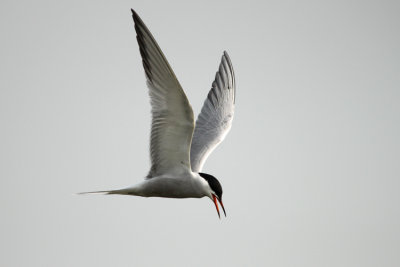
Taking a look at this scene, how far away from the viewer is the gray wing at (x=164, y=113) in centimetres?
530

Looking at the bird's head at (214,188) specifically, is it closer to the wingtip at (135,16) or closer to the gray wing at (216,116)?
the gray wing at (216,116)

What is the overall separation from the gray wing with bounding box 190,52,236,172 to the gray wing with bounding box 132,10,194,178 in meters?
1.17

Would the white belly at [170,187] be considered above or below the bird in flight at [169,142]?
below

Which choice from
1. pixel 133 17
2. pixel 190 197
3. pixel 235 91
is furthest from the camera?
pixel 235 91

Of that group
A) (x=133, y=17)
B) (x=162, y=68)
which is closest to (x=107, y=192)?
(x=162, y=68)

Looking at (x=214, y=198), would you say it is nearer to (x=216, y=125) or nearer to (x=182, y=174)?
(x=182, y=174)

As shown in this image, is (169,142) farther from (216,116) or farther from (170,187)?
(216,116)

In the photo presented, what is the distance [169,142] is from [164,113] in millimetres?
442

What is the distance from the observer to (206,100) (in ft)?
29.4

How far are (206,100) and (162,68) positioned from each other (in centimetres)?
359

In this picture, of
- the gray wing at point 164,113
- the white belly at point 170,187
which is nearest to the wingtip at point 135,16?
the gray wing at point 164,113

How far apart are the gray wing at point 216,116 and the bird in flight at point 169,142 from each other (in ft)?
0.05

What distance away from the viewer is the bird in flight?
539cm

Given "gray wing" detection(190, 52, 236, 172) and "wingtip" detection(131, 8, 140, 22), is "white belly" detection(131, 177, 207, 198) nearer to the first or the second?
"gray wing" detection(190, 52, 236, 172)
